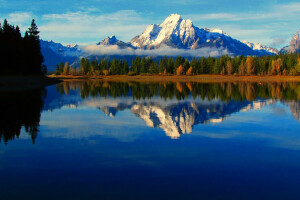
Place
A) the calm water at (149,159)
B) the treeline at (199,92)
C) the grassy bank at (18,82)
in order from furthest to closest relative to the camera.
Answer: the grassy bank at (18,82) < the treeline at (199,92) < the calm water at (149,159)

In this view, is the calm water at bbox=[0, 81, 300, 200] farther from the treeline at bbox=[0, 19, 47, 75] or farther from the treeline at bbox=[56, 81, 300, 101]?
the treeline at bbox=[0, 19, 47, 75]

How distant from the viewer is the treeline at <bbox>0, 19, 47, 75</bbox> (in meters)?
81.8

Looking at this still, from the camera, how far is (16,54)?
86.5 m

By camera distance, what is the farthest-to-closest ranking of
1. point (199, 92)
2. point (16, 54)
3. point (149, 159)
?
point (16, 54) → point (199, 92) → point (149, 159)

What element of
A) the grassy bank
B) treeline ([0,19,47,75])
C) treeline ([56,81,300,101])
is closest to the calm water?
treeline ([56,81,300,101])

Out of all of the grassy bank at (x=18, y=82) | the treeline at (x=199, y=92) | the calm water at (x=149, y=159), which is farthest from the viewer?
the grassy bank at (x=18, y=82)

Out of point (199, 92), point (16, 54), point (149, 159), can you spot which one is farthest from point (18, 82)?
point (149, 159)

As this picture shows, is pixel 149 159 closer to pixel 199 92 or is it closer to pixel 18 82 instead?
pixel 199 92

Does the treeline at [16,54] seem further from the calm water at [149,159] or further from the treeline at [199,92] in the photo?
the calm water at [149,159]

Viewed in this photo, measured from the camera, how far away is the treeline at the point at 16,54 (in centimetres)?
8175

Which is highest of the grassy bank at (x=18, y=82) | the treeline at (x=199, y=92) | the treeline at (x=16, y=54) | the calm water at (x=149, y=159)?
the treeline at (x=16, y=54)

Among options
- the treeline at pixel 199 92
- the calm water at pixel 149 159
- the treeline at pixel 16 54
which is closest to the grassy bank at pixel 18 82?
the treeline at pixel 16 54

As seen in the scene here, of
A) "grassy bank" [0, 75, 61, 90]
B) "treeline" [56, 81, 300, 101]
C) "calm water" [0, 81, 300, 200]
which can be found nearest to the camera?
"calm water" [0, 81, 300, 200]

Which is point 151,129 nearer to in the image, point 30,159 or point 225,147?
point 225,147
